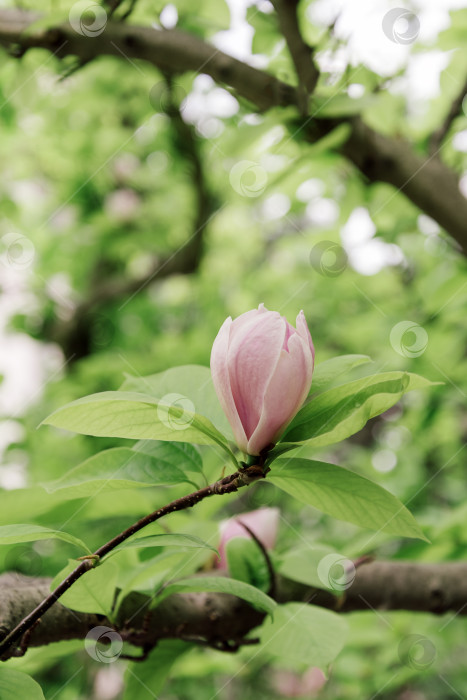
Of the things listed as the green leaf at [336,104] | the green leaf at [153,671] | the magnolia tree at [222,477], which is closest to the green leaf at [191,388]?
the magnolia tree at [222,477]

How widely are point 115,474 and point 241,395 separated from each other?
9cm

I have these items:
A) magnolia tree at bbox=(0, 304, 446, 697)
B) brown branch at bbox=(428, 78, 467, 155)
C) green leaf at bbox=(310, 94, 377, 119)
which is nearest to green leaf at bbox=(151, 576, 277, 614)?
magnolia tree at bbox=(0, 304, 446, 697)

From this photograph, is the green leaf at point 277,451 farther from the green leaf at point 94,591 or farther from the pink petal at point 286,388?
the green leaf at point 94,591

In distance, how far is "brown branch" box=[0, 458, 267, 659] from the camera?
0.33 meters

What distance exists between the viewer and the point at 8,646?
0.34 metres

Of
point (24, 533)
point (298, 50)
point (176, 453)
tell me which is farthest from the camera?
point (298, 50)

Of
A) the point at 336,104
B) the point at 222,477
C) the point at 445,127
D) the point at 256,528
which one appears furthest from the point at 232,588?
the point at 445,127

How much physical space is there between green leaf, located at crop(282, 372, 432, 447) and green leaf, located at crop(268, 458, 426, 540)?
0.06 ft

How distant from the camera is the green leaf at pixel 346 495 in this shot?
0.35 meters

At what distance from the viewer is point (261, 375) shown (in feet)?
1.17

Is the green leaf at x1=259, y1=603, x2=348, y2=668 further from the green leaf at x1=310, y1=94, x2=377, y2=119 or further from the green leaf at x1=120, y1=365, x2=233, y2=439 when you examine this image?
the green leaf at x1=310, y1=94, x2=377, y2=119

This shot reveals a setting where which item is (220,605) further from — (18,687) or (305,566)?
(18,687)

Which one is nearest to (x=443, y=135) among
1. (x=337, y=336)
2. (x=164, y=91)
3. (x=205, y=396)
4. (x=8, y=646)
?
(x=205, y=396)

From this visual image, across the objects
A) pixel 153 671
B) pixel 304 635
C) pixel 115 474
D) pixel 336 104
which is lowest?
pixel 153 671
